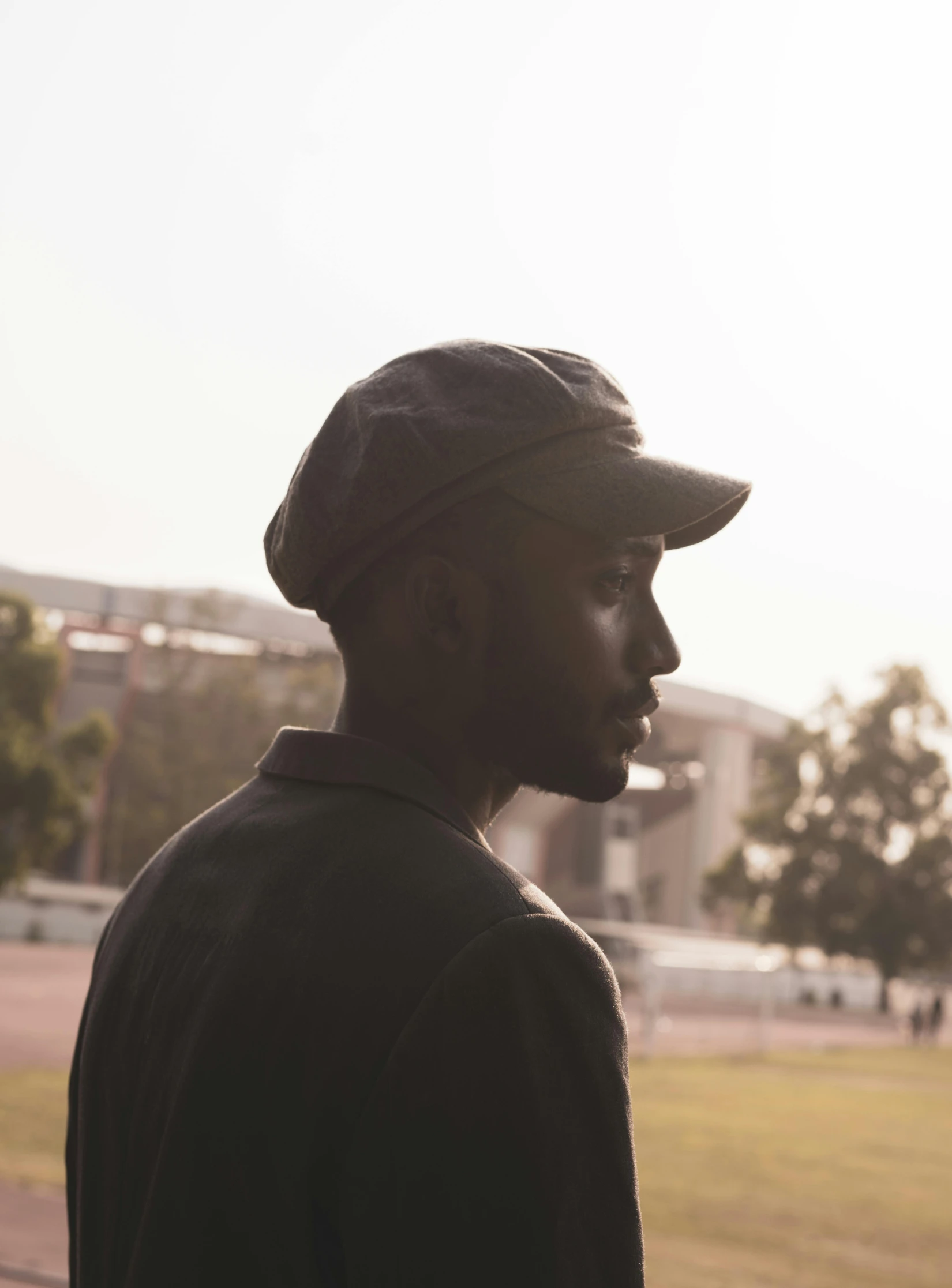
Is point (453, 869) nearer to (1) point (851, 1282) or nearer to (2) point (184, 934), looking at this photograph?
(2) point (184, 934)

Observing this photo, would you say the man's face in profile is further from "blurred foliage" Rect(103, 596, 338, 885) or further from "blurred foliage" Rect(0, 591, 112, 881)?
"blurred foliage" Rect(103, 596, 338, 885)

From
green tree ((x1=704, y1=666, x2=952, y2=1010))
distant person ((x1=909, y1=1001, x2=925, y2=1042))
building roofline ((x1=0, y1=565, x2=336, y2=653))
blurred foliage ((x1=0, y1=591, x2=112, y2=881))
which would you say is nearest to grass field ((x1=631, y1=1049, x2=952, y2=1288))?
blurred foliage ((x1=0, y1=591, x2=112, y2=881))

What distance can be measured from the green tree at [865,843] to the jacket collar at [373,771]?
4078 cm

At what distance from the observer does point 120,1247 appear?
3.99 feet

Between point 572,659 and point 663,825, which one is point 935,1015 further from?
point 663,825

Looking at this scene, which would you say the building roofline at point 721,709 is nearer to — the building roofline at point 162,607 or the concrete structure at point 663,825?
the concrete structure at point 663,825

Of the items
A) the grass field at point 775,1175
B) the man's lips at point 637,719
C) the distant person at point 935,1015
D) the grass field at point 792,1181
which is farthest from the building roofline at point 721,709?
the man's lips at point 637,719

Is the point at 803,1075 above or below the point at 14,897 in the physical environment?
above

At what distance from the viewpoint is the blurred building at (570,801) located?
52875mm

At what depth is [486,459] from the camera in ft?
3.79

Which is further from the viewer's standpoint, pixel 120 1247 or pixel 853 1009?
pixel 853 1009

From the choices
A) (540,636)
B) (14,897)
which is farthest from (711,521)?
(14,897)

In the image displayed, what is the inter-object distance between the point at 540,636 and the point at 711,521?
22 cm

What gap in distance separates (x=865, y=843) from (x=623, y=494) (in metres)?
41.5
